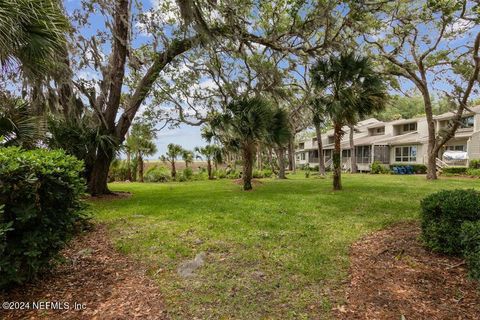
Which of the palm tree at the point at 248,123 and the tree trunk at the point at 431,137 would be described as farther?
the tree trunk at the point at 431,137

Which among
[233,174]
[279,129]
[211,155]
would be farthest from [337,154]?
[233,174]

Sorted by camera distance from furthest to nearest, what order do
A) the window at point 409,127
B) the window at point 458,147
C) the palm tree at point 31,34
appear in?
the window at point 409,127, the window at point 458,147, the palm tree at point 31,34

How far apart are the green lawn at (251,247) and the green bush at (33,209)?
1.48 metres

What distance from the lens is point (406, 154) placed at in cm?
3114

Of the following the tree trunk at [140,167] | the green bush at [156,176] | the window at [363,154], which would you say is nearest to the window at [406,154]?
the window at [363,154]

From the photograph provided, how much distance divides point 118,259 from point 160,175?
70.9ft

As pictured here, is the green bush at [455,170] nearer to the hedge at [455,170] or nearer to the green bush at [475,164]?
the hedge at [455,170]

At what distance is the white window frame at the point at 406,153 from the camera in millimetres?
30203

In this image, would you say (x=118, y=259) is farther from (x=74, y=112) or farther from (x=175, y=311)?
(x=74, y=112)

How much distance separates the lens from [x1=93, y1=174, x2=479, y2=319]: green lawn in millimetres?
3834

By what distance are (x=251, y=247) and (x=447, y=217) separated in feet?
10.3

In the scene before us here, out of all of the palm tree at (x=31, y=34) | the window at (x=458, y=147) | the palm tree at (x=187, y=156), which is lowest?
the palm tree at (x=187, y=156)

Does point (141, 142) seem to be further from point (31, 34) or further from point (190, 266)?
point (190, 266)

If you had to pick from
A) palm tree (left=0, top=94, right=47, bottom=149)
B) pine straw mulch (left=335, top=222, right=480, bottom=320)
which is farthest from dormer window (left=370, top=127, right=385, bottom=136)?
palm tree (left=0, top=94, right=47, bottom=149)
